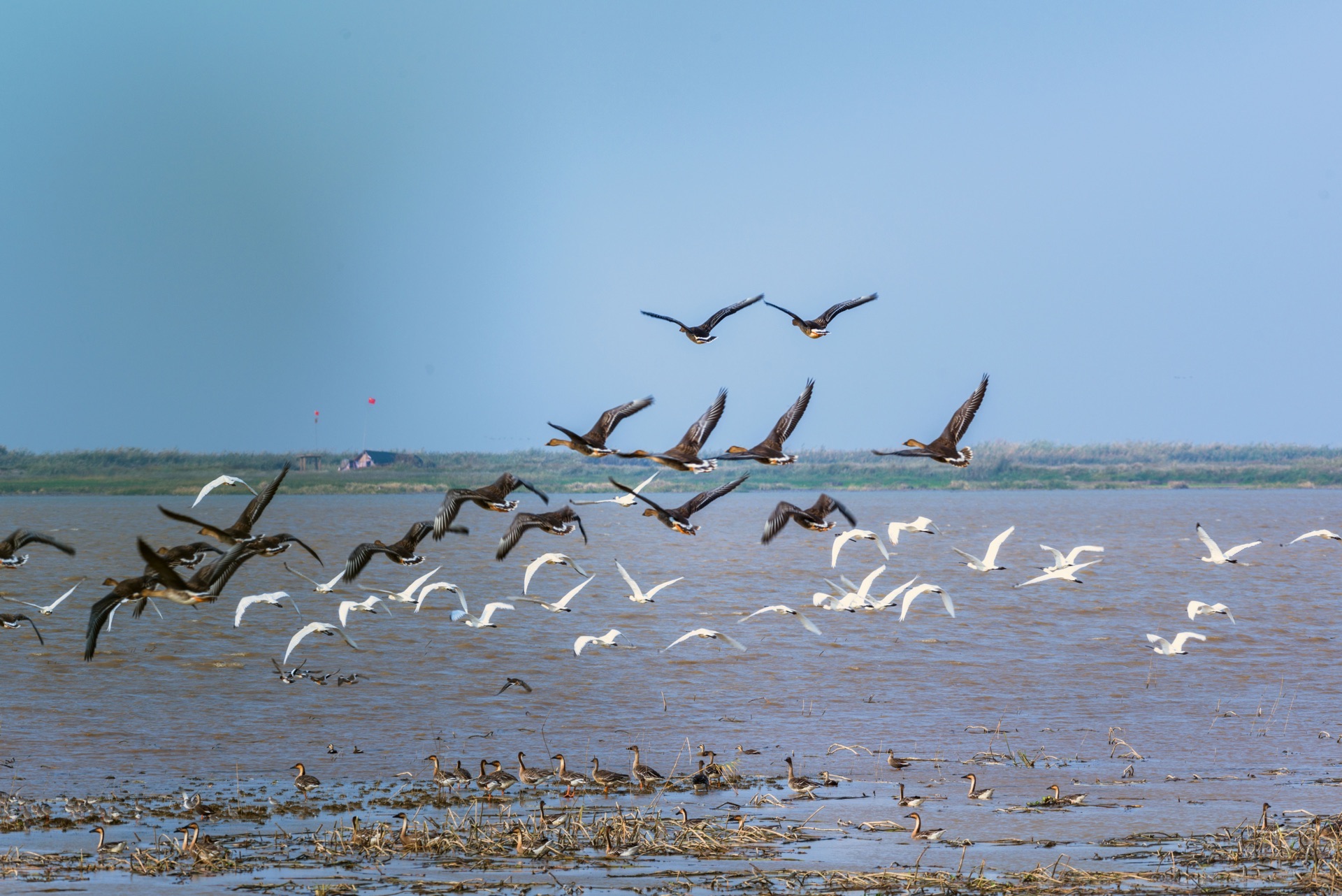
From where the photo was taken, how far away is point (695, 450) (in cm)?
1770

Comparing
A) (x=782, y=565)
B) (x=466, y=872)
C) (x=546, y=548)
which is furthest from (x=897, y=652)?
(x=546, y=548)

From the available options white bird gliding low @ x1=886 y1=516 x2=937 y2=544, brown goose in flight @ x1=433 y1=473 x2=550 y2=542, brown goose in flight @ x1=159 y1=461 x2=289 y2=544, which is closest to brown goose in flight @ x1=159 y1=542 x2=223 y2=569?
brown goose in flight @ x1=159 y1=461 x2=289 y2=544

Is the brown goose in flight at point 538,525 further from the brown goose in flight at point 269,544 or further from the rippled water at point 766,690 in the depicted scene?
the rippled water at point 766,690

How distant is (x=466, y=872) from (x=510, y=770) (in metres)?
5.01

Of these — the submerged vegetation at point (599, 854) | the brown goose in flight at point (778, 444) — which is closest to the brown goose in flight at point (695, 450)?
the brown goose in flight at point (778, 444)

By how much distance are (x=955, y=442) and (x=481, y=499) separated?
611 cm

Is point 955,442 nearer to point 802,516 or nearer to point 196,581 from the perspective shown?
point 802,516

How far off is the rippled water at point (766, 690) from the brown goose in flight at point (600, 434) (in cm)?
406

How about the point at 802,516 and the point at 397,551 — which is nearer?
the point at 397,551

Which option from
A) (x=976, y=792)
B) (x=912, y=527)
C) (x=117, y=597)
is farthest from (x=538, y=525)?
(x=912, y=527)

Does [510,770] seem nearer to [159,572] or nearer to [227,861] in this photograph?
[227,861]

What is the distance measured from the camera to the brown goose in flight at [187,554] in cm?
1566

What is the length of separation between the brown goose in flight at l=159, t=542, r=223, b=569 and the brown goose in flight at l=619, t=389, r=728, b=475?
5.03m

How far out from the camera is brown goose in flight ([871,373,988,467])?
17.4 m
